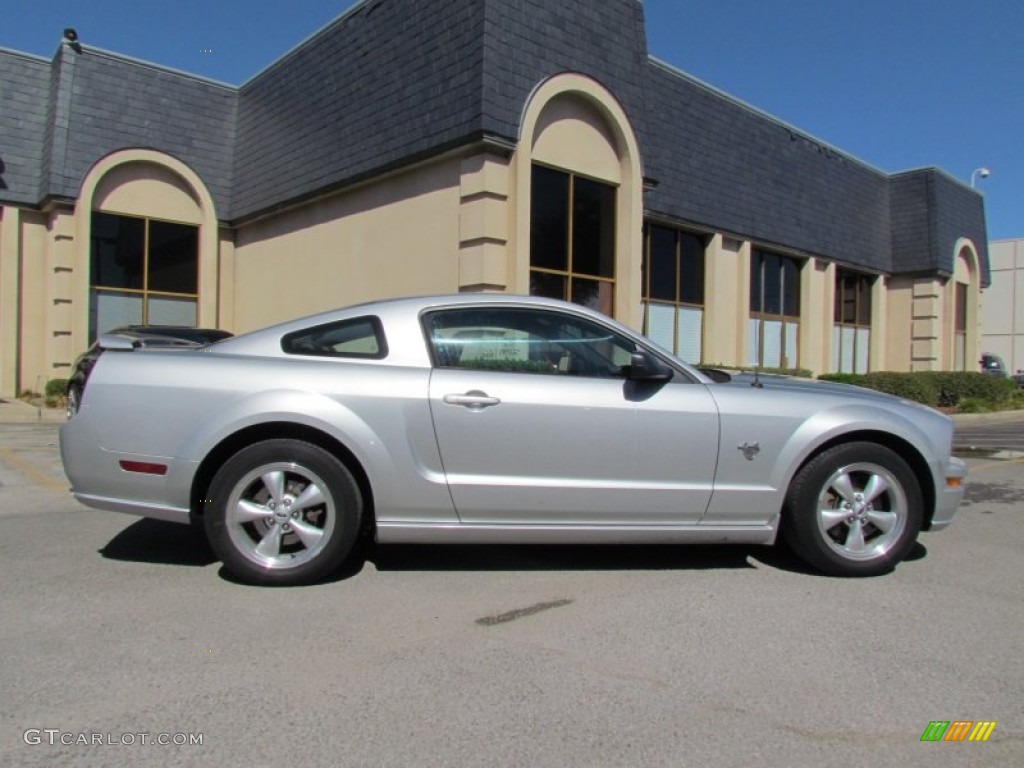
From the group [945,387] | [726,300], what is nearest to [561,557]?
[726,300]

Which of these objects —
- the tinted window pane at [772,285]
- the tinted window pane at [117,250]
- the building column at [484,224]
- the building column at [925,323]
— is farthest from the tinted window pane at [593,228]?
the building column at [925,323]

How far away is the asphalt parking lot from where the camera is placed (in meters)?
2.69

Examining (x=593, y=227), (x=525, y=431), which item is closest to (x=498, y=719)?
(x=525, y=431)

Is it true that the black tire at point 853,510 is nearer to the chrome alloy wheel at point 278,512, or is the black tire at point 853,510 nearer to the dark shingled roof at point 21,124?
the chrome alloy wheel at point 278,512

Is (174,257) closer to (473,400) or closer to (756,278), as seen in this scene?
(756,278)

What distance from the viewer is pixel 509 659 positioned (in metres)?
3.38

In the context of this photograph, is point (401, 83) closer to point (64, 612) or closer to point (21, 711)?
point (64, 612)

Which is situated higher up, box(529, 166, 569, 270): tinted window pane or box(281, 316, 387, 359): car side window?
box(529, 166, 569, 270): tinted window pane

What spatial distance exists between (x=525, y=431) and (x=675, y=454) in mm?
839

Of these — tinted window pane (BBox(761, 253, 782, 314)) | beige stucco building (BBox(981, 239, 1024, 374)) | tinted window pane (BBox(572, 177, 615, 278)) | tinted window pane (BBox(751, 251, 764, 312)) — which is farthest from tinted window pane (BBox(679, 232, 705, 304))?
beige stucco building (BBox(981, 239, 1024, 374))

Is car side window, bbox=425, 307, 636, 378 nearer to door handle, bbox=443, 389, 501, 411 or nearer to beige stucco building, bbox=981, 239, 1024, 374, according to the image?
door handle, bbox=443, 389, 501, 411

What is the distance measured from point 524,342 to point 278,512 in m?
1.64

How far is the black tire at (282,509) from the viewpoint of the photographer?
4.20 metres

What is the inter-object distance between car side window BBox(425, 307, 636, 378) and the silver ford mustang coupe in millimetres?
11
